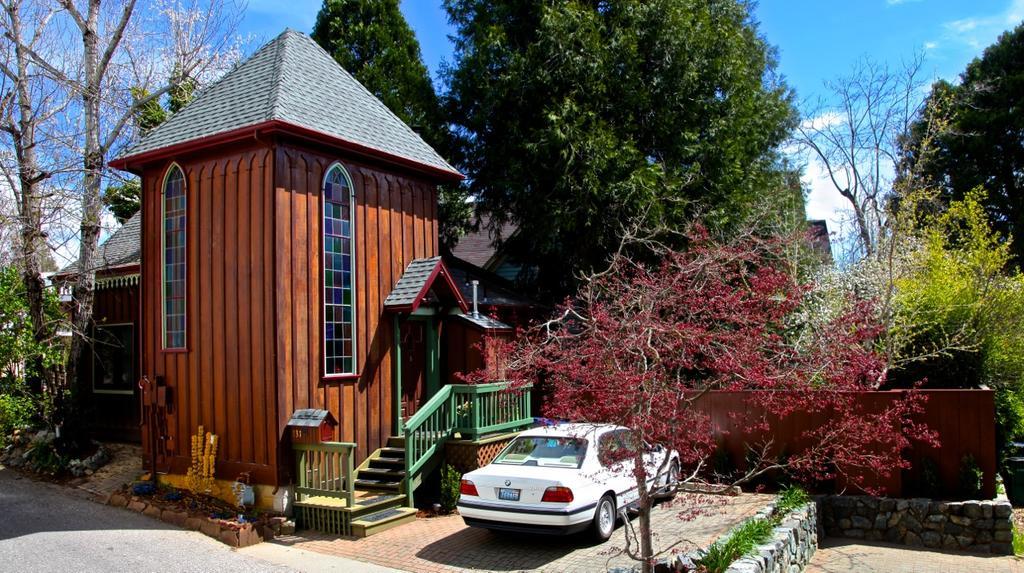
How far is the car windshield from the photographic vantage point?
9828 mm

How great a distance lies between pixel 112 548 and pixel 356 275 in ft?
17.4

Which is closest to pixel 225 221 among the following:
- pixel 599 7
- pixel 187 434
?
pixel 187 434

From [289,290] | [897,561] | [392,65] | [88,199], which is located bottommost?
[897,561]

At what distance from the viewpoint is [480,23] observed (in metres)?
17.7

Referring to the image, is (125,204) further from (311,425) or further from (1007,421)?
(1007,421)

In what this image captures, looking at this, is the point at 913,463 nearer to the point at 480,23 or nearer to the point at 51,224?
the point at 480,23

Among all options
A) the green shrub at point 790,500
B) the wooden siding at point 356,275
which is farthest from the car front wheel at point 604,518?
the wooden siding at point 356,275

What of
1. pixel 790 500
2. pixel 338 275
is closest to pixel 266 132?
pixel 338 275

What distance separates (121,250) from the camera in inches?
695

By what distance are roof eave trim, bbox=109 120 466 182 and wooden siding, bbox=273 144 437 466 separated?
285 millimetres

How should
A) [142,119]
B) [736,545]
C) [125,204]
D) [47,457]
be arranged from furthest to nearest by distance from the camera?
[125,204] → [142,119] → [47,457] → [736,545]

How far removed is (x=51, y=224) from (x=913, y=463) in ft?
55.4

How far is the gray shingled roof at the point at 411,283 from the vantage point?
12953mm

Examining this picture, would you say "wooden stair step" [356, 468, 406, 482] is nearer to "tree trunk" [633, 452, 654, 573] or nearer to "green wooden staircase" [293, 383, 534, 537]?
"green wooden staircase" [293, 383, 534, 537]
